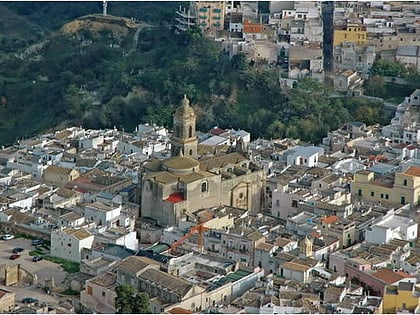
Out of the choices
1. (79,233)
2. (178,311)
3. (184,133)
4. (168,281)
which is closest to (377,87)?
(184,133)

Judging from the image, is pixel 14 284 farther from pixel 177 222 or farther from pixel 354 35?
pixel 354 35

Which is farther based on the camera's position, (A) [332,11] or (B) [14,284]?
(A) [332,11]

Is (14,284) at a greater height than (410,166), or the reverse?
(410,166)

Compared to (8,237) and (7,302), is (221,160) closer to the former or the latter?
(8,237)

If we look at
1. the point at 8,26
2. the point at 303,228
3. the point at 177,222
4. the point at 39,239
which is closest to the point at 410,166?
the point at 303,228

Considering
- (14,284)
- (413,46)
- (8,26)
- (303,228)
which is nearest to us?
(14,284)

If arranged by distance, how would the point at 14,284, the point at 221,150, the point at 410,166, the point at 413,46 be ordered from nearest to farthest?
the point at 14,284 → the point at 410,166 → the point at 221,150 → the point at 413,46
